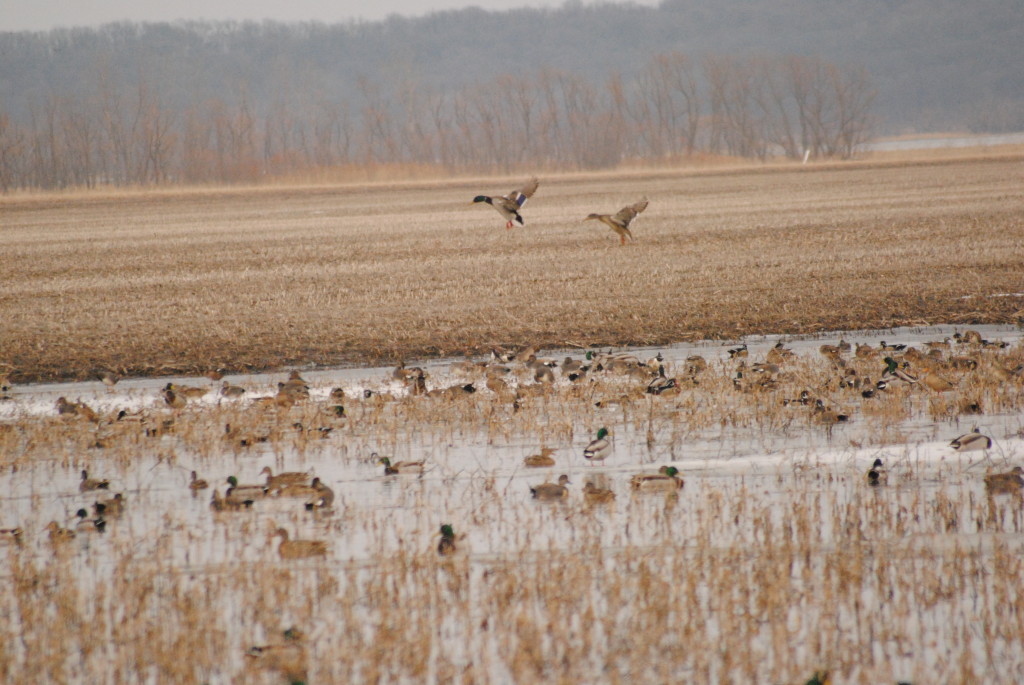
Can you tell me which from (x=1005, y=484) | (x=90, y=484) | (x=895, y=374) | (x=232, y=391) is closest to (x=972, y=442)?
(x=1005, y=484)

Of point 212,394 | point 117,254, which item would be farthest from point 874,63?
point 212,394

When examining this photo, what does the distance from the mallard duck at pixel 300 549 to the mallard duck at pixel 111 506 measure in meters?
1.49

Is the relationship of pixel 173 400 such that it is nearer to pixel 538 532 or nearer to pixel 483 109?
pixel 538 532

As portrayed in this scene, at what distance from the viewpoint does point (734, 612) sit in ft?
19.1

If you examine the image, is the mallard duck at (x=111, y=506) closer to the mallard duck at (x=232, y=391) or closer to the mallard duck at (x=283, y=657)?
the mallard duck at (x=283, y=657)

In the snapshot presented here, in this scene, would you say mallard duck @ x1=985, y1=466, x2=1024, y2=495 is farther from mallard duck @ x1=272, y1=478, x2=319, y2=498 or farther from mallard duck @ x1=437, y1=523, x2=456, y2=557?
mallard duck @ x1=272, y1=478, x2=319, y2=498

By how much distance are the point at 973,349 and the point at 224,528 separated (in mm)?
8449

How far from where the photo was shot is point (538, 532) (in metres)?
7.18

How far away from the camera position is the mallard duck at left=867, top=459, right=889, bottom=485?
25.8 ft

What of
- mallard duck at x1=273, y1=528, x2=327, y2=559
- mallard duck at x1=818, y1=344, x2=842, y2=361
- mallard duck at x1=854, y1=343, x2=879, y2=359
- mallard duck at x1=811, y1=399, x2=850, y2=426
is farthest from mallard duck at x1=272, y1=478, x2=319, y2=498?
mallard duck at x1=854, y1=343, x2=879, y2=359

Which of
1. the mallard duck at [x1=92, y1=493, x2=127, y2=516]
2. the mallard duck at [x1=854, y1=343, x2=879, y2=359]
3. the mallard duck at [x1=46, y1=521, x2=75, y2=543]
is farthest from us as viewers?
the mallard duck at [x1=854, y1=343, x2=879, y2=359]

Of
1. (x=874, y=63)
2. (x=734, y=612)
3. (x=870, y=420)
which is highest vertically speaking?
(x=874, y=63)

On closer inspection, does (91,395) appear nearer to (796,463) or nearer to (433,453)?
(433,453)

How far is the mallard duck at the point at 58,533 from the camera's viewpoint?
707cm
